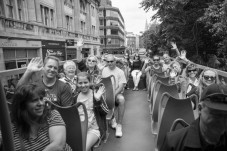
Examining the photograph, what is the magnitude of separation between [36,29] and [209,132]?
1570 centimetres

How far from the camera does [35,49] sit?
586 inches

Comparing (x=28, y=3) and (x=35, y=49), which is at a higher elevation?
(x=28, y=3)

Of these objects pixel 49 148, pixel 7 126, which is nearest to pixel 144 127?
pixel 49 148

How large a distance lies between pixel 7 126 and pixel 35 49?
1560 centimetres

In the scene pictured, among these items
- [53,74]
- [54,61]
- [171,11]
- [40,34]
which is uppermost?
[171,11]

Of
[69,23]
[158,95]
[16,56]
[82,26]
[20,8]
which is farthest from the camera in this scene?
[82,26]

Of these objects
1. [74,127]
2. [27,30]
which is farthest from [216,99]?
[27,30]

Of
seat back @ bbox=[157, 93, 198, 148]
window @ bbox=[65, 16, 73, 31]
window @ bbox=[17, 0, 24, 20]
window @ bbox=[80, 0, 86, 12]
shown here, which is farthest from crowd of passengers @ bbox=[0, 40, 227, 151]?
window @ bbox=[80, 0, 86, 12]

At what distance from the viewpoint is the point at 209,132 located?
1.21 metres

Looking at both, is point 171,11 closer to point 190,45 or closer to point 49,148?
point 190,45

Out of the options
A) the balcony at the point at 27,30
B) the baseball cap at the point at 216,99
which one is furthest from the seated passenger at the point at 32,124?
the balcony at the point at 27,30

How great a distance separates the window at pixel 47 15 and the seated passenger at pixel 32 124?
16644 millimetres

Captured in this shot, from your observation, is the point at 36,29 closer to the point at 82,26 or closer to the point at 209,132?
the point at 82,26

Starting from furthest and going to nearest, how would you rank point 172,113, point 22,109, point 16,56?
point 16,56
point 172,113
point 22,109
